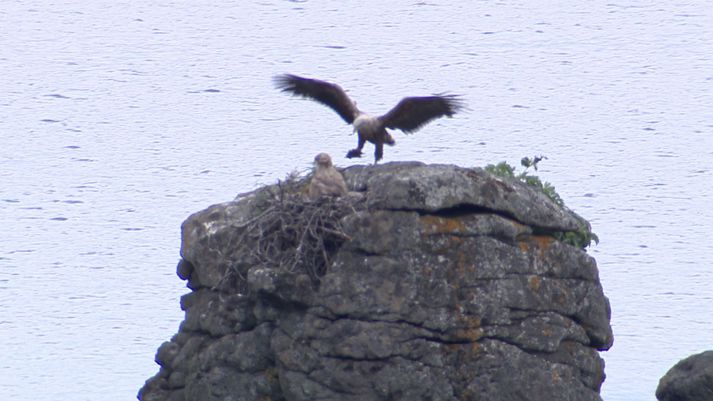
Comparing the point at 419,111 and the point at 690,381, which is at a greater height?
the point at 419,111

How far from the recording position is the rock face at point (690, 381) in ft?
56.7

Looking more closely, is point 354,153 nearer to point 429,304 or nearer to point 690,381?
point 429,304

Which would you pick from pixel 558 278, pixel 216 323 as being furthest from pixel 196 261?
pixel 558 278

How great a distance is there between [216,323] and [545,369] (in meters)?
2.60

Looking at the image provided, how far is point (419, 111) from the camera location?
1492 centimetres

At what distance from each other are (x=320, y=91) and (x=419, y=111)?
1.22 metres

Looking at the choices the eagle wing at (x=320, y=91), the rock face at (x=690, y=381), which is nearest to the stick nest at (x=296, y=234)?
the eagle wing at (x=320, y=91)

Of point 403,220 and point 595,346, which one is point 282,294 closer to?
point 403,220

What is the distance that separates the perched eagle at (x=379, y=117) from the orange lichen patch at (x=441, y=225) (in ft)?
5.71

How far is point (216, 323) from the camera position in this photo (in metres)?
14.0

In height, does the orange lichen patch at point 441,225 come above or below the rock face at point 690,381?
above

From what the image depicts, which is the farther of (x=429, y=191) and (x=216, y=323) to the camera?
(x=216, y=323)

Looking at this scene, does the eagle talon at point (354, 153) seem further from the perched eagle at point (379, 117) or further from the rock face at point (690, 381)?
the rock face at point (690, 381)

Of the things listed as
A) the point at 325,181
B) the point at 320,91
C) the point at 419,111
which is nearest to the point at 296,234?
the point at 325,181
